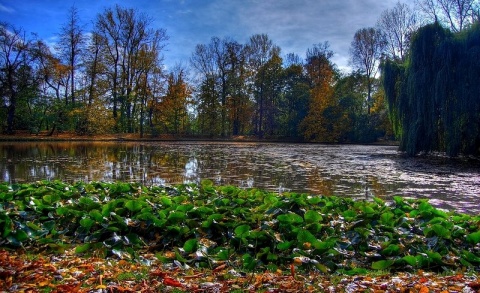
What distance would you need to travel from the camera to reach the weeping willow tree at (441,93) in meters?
15.6

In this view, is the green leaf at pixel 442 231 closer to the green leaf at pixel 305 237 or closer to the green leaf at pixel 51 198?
the green leaf at pixel 305 237

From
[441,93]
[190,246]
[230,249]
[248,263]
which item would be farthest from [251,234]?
[441,93]

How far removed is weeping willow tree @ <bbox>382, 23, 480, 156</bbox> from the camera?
15.6 m

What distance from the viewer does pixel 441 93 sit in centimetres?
1605

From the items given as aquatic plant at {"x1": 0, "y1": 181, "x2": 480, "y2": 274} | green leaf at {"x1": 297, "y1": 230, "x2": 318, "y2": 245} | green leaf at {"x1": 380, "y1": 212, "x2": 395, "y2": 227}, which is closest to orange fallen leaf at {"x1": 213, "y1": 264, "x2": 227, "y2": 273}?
aquatic plant at {"x1": 0, "y1": 181, "x2": 480, "y2": 274}

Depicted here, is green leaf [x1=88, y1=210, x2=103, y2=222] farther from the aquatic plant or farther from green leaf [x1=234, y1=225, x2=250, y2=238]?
green leaf [x1=234, y1=225, x2=250, y2=238]

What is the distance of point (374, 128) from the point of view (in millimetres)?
35625

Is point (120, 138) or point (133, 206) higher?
point (120, 138)

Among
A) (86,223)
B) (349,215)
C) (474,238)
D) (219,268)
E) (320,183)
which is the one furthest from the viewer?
(320,183)

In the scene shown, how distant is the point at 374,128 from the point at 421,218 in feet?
111

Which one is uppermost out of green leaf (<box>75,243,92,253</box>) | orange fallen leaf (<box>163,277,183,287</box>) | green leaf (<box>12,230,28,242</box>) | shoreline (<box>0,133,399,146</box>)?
shoreline (<box>0,133,399,146</box>)

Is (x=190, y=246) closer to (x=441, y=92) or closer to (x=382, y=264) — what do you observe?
(x=382, y=264)

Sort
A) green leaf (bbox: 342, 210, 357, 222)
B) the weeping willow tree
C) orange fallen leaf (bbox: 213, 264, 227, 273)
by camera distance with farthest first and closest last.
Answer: the weeping willow tree
green leaf (bbox: 342, 210, 357, 222)
orange fallen leaf (bbox: 213, 264, 227, 273)

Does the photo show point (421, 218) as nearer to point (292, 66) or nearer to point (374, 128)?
point (374, 128)
